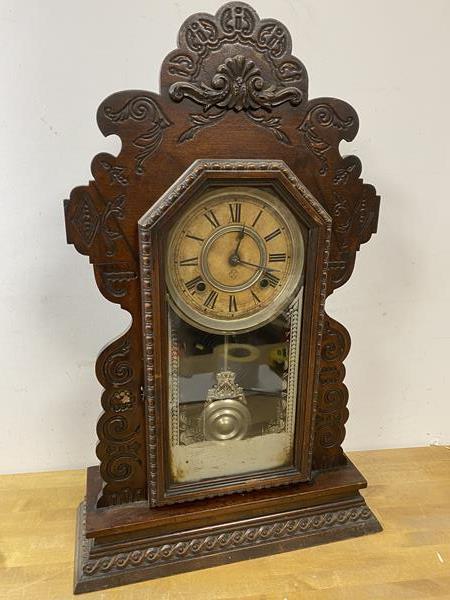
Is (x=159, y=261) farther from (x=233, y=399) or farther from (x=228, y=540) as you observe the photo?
(x=228, y=540)

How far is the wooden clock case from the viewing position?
787 mm

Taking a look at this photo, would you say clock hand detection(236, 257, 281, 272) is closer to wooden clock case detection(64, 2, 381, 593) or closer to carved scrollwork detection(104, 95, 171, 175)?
wooden clock case detection(64, 2, 381, 593)

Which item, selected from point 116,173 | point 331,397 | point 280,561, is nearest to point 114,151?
point 116,173

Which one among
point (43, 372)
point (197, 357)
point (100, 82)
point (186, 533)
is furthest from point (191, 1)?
point (186, 533)

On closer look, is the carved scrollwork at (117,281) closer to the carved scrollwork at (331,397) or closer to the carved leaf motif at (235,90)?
the carved leaf motif at (235,90)

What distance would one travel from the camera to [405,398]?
138 centimetres

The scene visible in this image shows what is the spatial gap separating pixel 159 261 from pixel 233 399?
0.31 metres

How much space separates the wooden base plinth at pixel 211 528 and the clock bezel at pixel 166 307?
0.03 metres

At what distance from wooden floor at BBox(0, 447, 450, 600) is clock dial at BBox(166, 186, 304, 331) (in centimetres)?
46

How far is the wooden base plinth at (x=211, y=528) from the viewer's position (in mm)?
919

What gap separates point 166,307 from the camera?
866 millimetres

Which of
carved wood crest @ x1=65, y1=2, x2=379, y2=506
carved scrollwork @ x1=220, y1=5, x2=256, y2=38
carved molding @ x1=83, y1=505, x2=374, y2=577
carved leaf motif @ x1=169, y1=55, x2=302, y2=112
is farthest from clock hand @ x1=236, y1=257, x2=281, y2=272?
carved molding @ x1=83, y1=505, x2=374, y2=577

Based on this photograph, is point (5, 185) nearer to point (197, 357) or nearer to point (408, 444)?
point (197, 357)

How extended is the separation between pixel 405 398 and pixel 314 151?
2.61 feet
